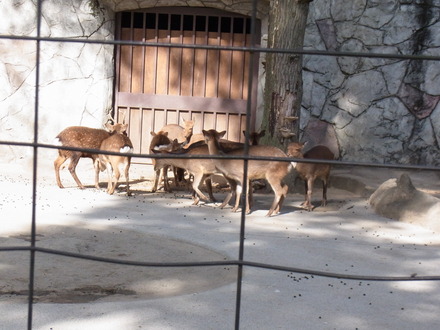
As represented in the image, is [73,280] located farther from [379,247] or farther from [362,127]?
[362,127]

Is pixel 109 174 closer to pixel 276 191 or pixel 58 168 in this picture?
pixel 58 168

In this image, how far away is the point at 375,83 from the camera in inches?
429

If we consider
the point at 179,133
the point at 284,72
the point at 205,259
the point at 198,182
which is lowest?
the point at 205,259

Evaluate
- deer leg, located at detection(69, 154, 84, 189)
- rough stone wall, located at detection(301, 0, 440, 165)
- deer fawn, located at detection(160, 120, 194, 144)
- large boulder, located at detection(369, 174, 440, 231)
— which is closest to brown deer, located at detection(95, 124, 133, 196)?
deer leg, located at detection(69, 154, 84, 189)

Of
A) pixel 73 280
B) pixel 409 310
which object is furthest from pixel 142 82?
pixel 409 310

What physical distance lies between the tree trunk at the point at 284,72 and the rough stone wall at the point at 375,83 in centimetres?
182

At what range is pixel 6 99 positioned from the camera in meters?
11.2

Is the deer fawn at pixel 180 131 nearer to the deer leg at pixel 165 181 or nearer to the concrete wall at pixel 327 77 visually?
the deer leg at pixel 165 181

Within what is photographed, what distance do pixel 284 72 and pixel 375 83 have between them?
2.30 m

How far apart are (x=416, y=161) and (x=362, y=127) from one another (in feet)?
2.81

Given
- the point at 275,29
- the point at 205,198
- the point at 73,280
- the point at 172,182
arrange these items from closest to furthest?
1. the point at 73,280
2. the point at 205,198
3. the point at 275,29
4. the point at 172,182

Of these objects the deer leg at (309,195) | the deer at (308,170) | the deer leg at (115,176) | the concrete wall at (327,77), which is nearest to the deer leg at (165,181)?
the deer leg at (115,176)

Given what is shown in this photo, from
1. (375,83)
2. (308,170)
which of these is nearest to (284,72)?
(308,170)

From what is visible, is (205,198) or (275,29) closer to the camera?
(205,198)
